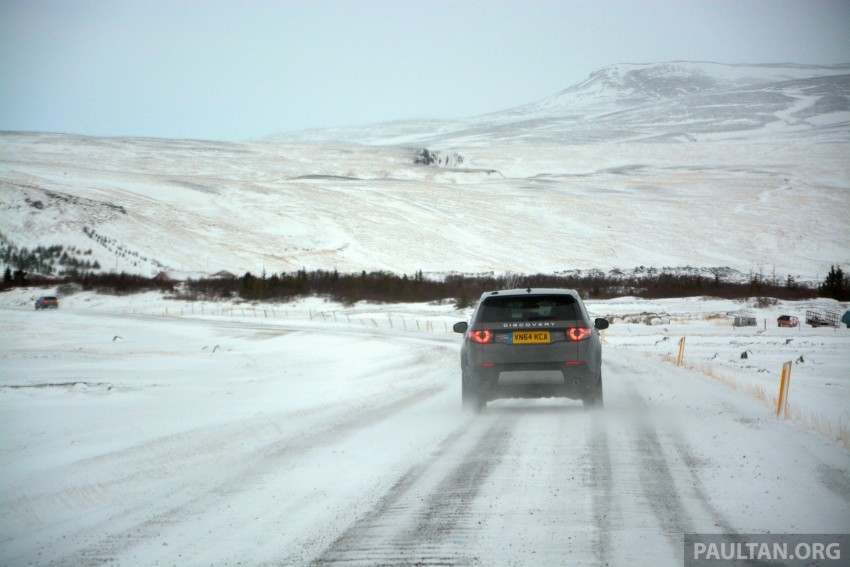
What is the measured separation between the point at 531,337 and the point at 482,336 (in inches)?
26.9

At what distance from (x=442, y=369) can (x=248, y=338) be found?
805 inches

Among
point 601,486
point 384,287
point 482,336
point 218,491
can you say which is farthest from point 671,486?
point 384,287

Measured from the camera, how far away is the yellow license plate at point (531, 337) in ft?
39.8

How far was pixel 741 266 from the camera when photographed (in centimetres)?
11219

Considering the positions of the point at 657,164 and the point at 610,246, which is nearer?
the point at 610,246

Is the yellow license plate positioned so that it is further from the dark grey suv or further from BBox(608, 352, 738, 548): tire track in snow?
BBox(608, 352, 738, 548): tire track in snow

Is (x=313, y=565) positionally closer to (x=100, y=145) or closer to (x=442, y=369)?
(x=442, y=369)

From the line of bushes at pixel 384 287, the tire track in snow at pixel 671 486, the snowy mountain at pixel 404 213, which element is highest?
the snowy mountain at pixel 404 213

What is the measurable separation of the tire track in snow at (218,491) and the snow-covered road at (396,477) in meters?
0.02

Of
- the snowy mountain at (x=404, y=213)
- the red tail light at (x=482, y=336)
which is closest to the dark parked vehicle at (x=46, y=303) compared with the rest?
the snowy mountain at (x=404, y=213)

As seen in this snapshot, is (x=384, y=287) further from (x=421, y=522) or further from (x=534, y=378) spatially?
(x=421, y=522)

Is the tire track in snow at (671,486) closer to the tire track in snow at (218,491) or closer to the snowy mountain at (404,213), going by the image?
the tire track in snow at (218,491)

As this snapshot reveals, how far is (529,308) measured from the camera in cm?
1235

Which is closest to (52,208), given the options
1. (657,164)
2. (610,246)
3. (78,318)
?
(78,318)
